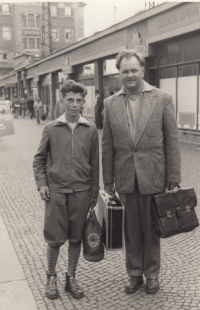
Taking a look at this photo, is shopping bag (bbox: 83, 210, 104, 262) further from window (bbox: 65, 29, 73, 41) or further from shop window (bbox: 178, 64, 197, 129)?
window (bbox: 65, 29, 73, 41)

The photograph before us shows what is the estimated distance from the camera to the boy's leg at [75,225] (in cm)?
342

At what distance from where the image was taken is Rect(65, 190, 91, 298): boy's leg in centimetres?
342

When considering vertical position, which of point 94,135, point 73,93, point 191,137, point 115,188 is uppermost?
point 73,93

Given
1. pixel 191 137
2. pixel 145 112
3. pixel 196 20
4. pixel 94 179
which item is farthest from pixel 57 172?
pixel 191 137

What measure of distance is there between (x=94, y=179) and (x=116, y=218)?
347mm

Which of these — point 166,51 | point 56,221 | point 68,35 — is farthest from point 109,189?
point 68,35

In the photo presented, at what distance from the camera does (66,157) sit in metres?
3.42

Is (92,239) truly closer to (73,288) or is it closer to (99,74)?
(73,288)

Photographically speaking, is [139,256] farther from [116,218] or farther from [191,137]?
[191,137]

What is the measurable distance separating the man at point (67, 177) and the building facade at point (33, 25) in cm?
7112

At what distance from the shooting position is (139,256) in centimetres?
365

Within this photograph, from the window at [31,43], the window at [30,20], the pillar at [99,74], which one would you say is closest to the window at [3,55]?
the window at [31,43]

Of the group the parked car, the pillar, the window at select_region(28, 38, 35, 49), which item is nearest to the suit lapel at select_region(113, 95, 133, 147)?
the parked car

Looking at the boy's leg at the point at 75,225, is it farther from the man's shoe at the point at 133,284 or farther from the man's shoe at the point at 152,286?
the man's shoe at the point at 152,286
